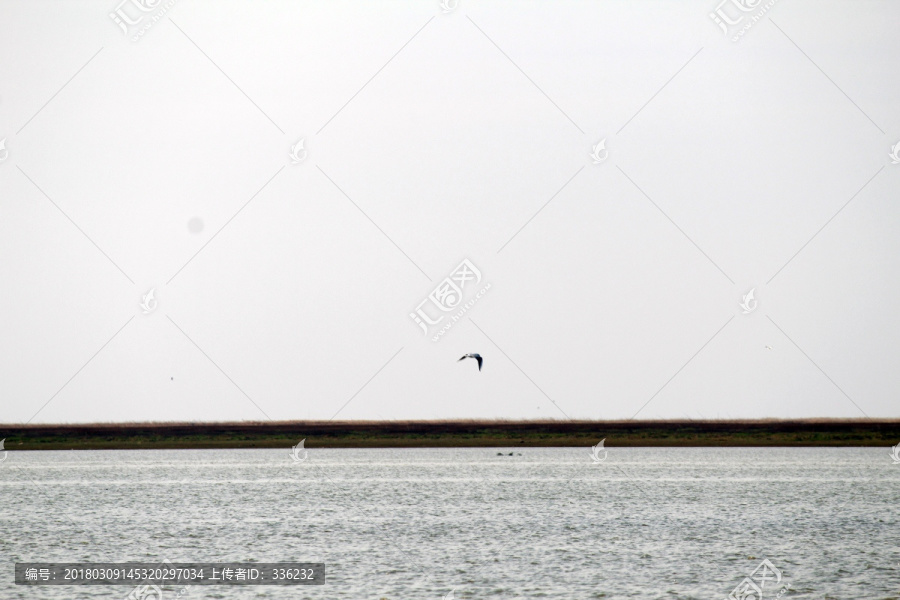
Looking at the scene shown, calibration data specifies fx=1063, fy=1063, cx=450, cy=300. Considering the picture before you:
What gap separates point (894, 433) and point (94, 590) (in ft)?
297

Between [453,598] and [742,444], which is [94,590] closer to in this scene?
[453,598]

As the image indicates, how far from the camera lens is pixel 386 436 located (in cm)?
10075

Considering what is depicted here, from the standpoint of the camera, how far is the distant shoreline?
326 feet

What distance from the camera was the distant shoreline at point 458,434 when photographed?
99375mm

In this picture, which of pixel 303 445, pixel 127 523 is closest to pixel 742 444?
pixel 303 445
